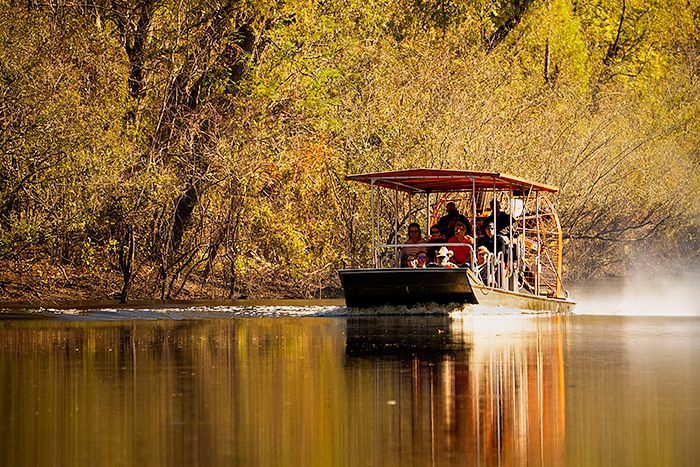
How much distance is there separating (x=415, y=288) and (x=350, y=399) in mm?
13070

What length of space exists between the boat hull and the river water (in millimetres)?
3615

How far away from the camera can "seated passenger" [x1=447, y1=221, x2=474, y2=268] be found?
23859 mm

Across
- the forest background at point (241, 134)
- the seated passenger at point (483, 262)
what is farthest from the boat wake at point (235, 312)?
the forest background at point (241, 134)

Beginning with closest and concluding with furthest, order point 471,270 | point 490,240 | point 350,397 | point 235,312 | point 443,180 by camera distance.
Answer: point 350,397, point 471,270, point 490,240, point 443,180, point 235,312

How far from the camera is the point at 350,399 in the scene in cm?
959

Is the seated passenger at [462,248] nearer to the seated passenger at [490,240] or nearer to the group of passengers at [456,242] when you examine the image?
the group of passengers at [456,242]

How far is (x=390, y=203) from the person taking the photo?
31.7 m

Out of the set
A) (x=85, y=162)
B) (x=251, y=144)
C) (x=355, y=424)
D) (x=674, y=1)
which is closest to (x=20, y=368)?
(x=355, y=424)

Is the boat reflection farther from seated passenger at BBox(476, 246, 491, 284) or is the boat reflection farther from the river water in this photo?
seated passenger at BBox(476, 246, 491, 284)

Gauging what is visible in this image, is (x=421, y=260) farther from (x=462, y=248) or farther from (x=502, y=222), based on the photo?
(x=502, y=222)

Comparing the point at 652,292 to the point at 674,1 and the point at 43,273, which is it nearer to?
the point at 674,1

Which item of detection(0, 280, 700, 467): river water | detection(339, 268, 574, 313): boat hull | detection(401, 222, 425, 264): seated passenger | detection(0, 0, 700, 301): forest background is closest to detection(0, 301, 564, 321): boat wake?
detection(339, 268, 574, 313): boat hull

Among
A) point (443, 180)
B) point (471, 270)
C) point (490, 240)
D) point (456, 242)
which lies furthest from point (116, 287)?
point (471, 270)

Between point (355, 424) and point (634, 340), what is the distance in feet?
29.6
